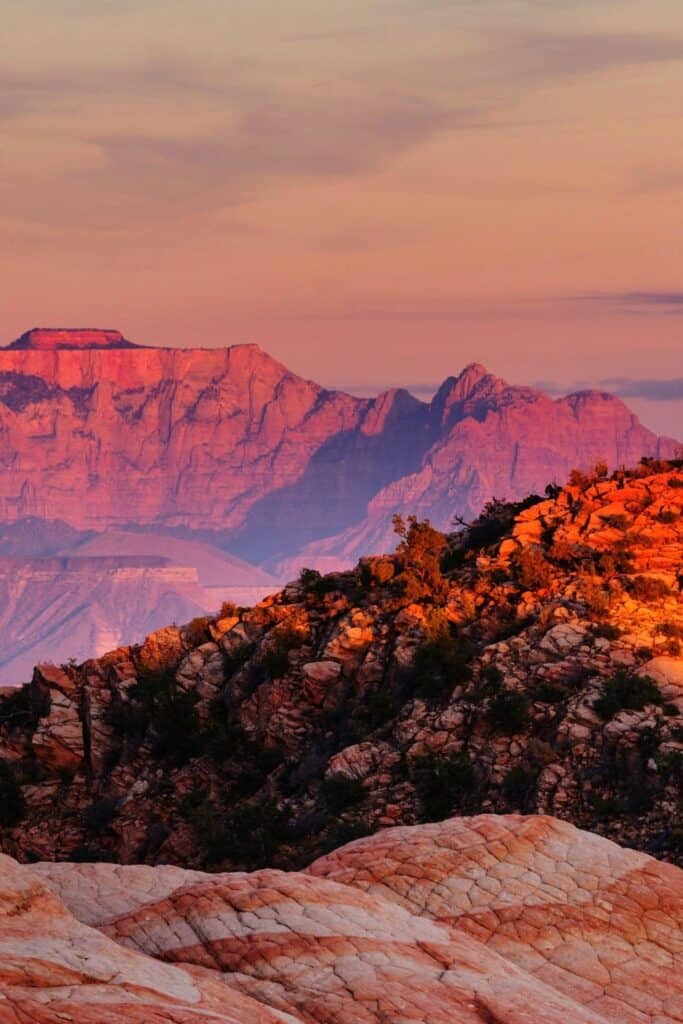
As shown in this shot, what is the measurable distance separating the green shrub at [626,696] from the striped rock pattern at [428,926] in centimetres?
1642

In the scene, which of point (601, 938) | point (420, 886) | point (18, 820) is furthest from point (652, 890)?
point (18, 820)

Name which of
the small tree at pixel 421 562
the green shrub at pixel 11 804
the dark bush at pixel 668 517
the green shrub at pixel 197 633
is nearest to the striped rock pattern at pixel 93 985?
the green shrub at pixel 11 804

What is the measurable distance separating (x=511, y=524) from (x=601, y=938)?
3826 centimetres

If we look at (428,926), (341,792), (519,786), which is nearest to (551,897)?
(428,926)

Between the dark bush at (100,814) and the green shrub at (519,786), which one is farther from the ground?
the green shrub at (519,786)

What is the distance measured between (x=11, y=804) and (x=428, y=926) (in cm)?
3508

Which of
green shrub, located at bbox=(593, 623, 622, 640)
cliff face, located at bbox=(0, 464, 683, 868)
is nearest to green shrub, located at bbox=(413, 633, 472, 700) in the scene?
cliff face, located at bbox=(0, 464, 683, 868)

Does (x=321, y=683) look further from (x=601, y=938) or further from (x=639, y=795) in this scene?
(x=601, y=938)

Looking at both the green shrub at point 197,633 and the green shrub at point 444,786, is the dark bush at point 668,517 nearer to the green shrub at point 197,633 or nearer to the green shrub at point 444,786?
the green shrub at point 444,786

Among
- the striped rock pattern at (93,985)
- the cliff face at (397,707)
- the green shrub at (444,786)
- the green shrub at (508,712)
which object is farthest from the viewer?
the green shrub at (508,712)

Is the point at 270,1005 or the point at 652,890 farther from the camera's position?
the point at 652,890

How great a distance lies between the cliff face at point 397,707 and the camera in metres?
44.7

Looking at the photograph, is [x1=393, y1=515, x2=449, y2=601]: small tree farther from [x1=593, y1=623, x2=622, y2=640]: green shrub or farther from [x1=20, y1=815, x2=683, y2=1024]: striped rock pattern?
[x1=20, y1=815, x2=683, y2=1024]: striped rock pattern

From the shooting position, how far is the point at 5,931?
19.9 m
